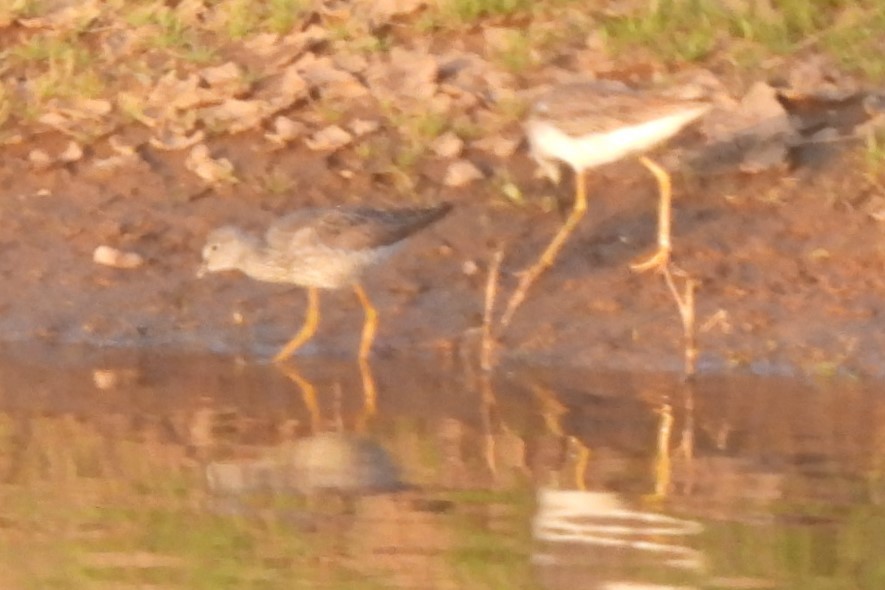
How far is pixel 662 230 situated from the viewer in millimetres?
9086

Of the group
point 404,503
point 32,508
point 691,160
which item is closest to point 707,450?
point 404,503

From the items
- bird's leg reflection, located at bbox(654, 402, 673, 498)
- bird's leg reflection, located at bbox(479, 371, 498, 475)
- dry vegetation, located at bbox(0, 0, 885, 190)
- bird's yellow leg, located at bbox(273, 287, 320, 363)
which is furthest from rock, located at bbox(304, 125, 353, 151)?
bird's leg reflection, located at bbox(654, 402, 673, 498)

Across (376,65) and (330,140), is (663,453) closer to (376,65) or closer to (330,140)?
(330,140)

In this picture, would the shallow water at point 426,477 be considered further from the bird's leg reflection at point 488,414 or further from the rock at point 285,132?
the rock at point 285,132

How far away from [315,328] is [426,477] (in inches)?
Result: 96.4

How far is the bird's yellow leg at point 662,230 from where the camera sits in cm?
909

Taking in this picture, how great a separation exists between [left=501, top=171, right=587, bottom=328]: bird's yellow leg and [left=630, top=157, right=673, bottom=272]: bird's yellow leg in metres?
0.32

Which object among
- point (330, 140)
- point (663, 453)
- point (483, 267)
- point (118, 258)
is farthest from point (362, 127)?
point (663, 453)

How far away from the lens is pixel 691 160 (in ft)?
33.0

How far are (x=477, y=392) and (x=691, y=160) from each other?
2248 mm

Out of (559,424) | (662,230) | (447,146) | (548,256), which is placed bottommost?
(559,424)

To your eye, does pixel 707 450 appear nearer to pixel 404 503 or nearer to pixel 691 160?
pixel 404 503

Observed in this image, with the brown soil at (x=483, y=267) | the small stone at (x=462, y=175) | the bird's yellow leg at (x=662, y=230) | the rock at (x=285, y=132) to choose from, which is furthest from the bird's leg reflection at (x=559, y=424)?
the rock at (x=285, y=132)

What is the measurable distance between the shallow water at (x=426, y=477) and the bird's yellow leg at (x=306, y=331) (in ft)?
0.55
